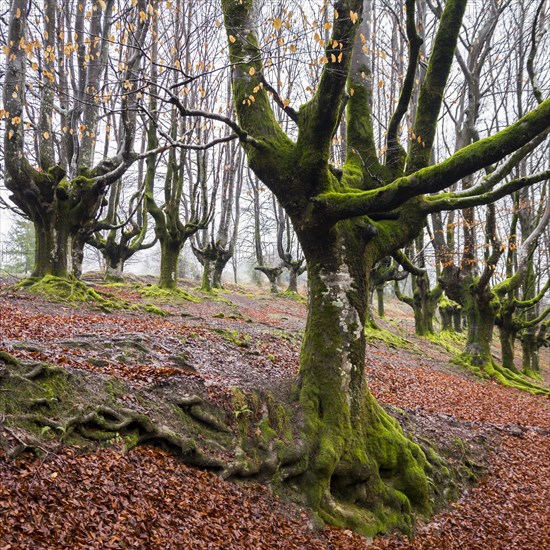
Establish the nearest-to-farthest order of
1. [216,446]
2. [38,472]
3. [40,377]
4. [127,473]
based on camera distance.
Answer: [38,472] < [127,473] < [40,377] < [216,446]

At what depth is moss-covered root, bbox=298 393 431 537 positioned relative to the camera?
521 cm

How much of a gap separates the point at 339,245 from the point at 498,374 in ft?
37.9

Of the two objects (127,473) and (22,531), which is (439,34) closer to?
(127,473)

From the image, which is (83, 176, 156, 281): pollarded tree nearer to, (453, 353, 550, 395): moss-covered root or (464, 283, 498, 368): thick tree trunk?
(464, 283, 498, 368): thick tree trunk

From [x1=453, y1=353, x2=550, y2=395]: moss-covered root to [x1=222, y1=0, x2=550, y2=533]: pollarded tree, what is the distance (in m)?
9.52

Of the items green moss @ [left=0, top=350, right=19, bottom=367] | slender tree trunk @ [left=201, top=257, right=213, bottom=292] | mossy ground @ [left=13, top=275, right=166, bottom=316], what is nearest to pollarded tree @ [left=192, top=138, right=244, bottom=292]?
slender tree trunk @ [left=201, top=257, right=213, bottom=292]

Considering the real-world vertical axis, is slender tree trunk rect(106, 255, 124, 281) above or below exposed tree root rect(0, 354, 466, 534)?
above

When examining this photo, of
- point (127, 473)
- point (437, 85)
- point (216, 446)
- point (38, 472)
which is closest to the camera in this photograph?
point (38, 472)

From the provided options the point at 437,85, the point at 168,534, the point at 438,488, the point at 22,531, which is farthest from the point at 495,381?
the point at 22,531

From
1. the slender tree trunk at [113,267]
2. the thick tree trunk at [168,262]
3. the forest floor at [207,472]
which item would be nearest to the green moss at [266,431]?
the forest floor at [207,472]

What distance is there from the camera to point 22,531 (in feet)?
9.25

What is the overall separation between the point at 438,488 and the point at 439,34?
634 cm

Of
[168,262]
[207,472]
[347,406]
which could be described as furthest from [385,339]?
[207,472]

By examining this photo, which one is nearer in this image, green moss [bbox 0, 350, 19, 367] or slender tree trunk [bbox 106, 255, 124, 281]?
green moss [bbox 0, 350, 19, 367]
